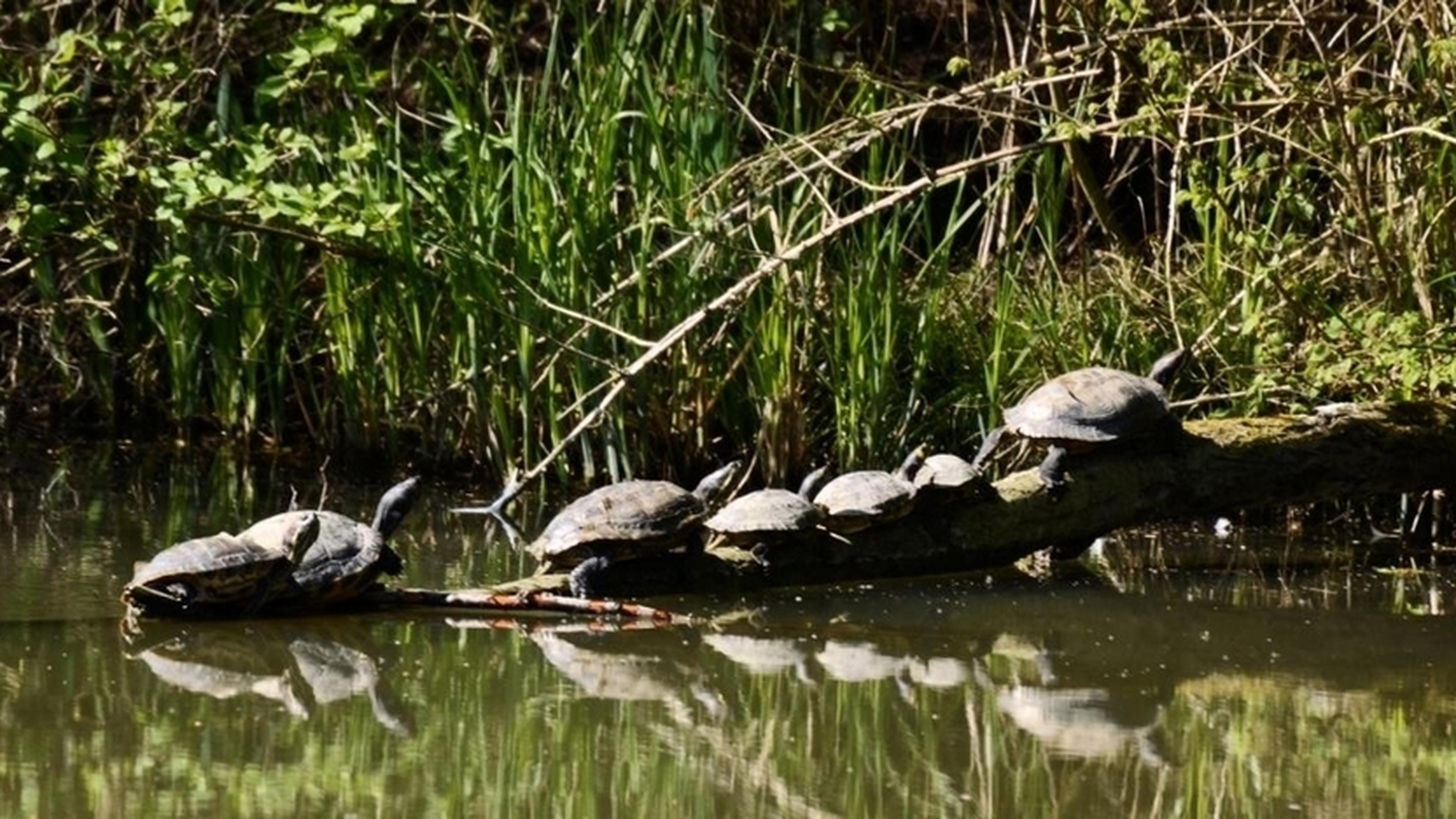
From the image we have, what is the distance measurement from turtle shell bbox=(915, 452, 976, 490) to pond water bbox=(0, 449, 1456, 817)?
13.6 inches

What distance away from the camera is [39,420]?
9914 millimetres

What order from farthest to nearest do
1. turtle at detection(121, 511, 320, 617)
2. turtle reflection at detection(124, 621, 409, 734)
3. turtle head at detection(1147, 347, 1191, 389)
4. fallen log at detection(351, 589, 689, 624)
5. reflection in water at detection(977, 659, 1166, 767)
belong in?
turtle head at detection(1147, 347, 1191, 389) < fallen log at detection(351, 589, 689, 624) < turtle at detection(121, 511, 320, 617) < turtle reflection at detection(124, 621, 409, 734) < reflection in water at detection(977, 659, 1166, 767)

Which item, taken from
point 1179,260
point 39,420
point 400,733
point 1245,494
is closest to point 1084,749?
point 400,733

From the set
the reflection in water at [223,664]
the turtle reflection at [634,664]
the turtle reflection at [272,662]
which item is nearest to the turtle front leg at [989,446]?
the turtle reflection at [634,664]

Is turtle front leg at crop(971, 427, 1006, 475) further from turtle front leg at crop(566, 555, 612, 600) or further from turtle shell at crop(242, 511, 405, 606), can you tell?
turtle shell at crop(242, 511, 405, 606)

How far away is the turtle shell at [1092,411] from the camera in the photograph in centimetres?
700

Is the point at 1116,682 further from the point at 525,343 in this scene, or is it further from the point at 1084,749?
the point at 525,343

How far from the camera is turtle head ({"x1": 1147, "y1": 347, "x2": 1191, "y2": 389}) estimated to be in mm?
7672

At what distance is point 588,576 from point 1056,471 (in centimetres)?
168

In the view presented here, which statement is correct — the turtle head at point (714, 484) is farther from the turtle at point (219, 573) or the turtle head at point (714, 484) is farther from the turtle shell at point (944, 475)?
the turtle at point (219, 573)

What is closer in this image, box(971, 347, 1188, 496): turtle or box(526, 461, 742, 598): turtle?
box(526, 461, 742, 598): turtle

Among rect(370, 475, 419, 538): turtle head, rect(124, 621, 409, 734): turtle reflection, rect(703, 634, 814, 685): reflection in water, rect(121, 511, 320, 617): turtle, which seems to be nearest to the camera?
rect(124, 621, 409, 734): turtle reflection

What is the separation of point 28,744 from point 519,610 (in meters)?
1.86

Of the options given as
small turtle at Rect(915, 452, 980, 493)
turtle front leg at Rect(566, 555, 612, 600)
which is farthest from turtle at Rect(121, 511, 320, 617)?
small turtle at Rect(915, 452, 980, 493)
